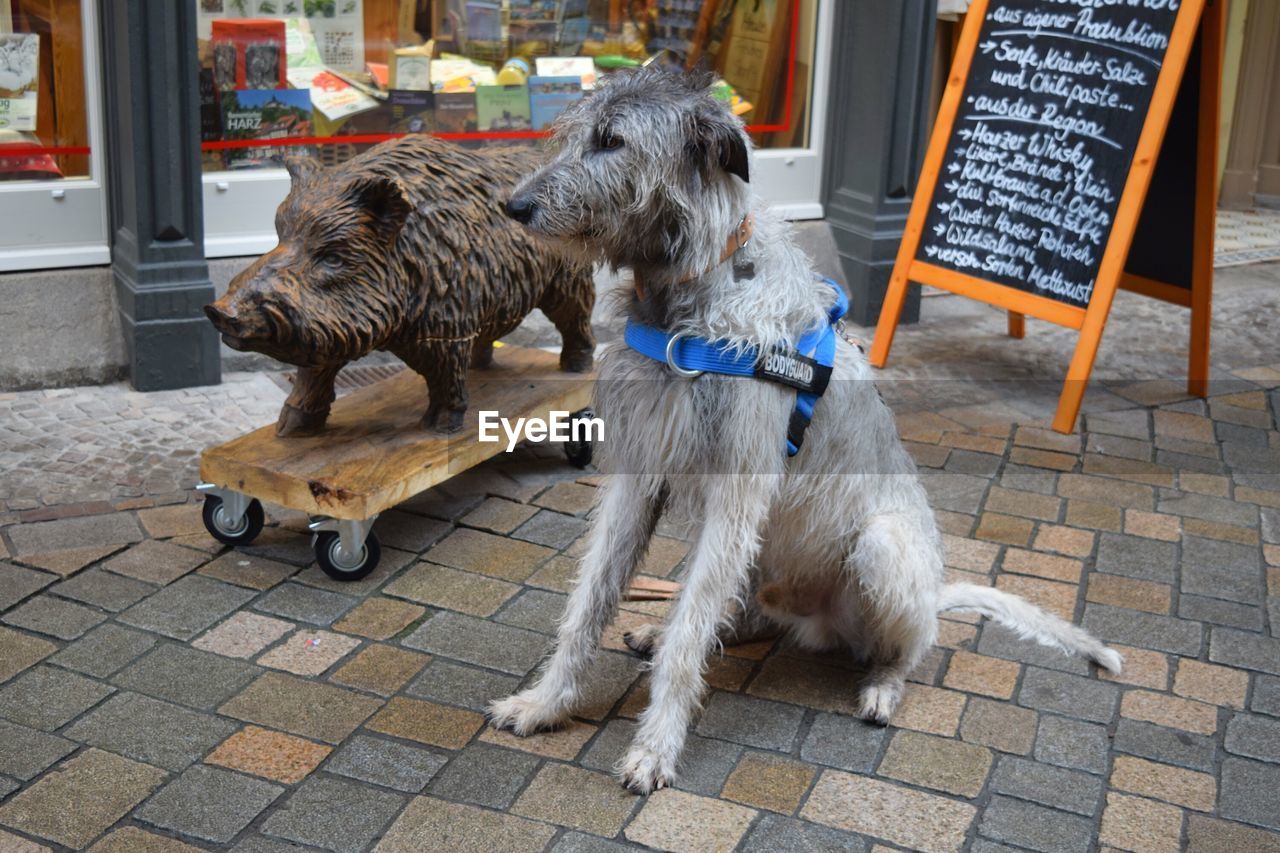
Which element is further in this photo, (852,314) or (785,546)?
(852,314)

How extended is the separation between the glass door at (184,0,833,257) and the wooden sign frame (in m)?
1.03

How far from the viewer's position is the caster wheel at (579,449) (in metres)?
5.14

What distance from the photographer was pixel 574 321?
505cm

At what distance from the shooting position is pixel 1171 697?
378 centimetres

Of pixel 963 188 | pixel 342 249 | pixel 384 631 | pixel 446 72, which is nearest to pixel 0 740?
pixel 384 631

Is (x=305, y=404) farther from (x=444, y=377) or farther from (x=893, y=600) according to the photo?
(x=893, y=600)

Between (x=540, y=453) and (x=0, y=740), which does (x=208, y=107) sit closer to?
(x=540, y=453)

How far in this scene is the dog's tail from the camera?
393 centimetres

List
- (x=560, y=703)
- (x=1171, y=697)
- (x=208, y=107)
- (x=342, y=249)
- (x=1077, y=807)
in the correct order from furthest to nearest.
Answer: (x=208, y=107)
(x=342, y=249)
(x=1171, y=697)
(x=560, y=703)
(x=1077, y=807)

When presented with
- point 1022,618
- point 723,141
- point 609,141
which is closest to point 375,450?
point 609,141

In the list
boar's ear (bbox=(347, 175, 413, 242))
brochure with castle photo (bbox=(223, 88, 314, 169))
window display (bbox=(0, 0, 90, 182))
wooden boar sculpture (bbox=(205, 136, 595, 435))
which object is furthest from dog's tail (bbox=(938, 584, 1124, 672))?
window display (bbox=(0, 0, 90, 182))

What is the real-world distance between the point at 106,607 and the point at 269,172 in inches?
106

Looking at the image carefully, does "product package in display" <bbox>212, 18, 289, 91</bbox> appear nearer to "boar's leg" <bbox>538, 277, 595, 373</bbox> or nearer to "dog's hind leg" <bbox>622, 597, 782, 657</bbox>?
"boar's leg" <bbox>538, 277, 595, 373</bbox>

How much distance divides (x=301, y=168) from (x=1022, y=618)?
2544 mm
